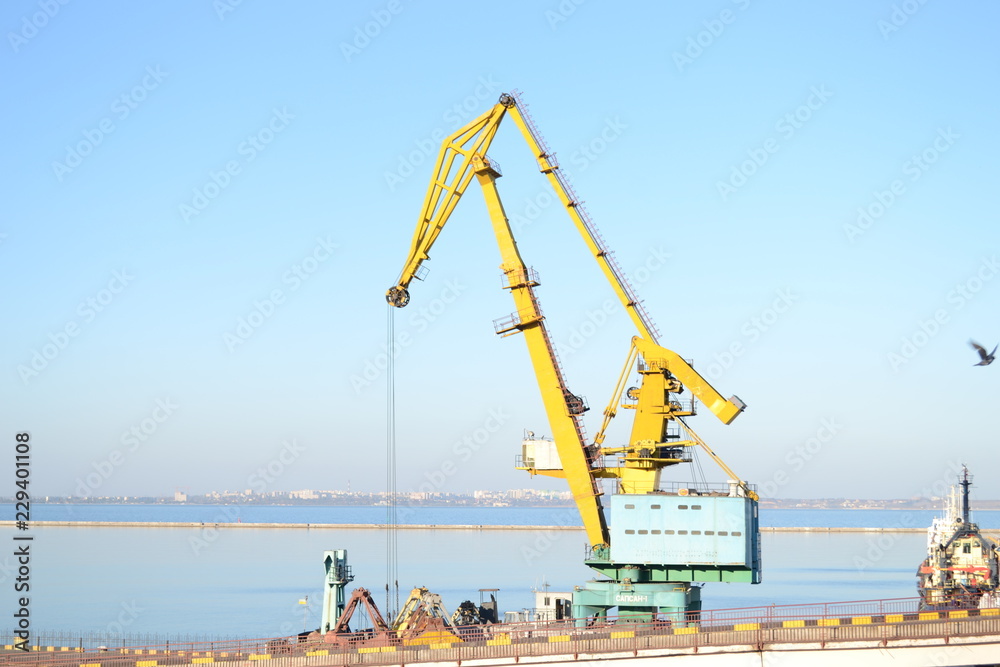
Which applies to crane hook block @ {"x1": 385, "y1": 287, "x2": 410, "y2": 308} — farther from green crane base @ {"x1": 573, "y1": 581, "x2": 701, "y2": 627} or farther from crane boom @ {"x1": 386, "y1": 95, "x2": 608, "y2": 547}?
green crane base @ {"x1": 573, "y1": 581, "x2": 701, "y2": 627}

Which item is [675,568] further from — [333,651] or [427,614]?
[333,651]

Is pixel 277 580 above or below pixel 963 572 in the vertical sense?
below

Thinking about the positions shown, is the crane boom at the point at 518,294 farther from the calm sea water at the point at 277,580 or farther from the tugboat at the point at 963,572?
the calm sea water at the point at 277,580

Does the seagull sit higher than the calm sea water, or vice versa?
the seagull

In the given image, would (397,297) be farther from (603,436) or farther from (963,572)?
(963,572)

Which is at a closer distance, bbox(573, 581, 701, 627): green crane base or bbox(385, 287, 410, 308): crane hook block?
bbox(573, 581, 701, 627): green crane base

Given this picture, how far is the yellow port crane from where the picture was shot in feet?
164

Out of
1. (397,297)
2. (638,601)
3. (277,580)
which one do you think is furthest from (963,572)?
(277,580)

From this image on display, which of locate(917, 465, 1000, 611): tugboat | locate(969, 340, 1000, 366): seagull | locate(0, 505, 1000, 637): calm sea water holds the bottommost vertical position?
locate(0, 505, 1000, 637): calm sea water

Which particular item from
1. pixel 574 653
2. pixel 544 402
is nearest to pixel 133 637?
pixel 544 402

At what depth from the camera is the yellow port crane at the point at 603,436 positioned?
50031 millimetres

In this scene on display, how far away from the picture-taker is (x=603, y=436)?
5394cm

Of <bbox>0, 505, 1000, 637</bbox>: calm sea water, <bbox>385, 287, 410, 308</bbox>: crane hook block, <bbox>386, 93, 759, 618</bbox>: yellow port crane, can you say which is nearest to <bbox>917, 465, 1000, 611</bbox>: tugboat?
<bbox>386, 93, 759, 618</bbox>: yellow port crane

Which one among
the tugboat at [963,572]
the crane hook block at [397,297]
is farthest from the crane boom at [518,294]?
the tugboat at [963,572]
